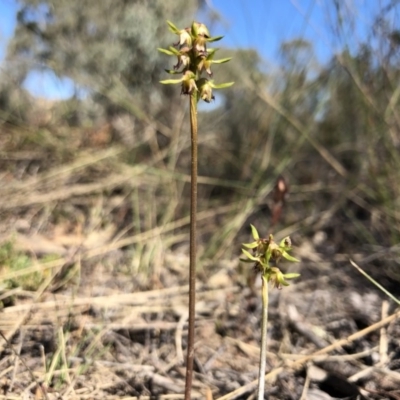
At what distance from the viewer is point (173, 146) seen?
2896 mm

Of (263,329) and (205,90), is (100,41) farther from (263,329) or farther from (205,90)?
(263,329)

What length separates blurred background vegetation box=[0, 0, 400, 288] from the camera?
89.5 inches

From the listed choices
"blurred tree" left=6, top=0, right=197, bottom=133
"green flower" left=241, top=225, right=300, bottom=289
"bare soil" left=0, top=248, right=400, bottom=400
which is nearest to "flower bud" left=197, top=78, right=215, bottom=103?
"green flower" left=241, top=225, right=300, bottom=289

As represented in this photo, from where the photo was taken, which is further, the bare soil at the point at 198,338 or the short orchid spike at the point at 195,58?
the bare soil at the point at 198,338

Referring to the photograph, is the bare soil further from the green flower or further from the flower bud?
the flower bud

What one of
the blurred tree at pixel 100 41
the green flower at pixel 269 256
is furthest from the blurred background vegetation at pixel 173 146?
the green flower at pixel 269 256

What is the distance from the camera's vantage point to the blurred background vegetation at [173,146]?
2273 mm

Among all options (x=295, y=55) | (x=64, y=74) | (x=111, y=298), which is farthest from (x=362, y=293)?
(x=64, y=74)

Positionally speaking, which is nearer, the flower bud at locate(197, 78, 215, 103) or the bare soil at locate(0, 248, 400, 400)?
the flower bud at locate(197, 78, 215, 103)

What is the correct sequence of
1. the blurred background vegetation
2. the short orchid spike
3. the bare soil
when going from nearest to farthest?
the short orchid spike < the bare soil < the blurred background vegetation

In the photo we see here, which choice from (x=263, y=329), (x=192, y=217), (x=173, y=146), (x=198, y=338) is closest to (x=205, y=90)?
(x=192, y=217)

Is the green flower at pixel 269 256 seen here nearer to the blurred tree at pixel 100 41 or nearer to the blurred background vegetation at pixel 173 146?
the blurred background vegetation at pixel 173 146

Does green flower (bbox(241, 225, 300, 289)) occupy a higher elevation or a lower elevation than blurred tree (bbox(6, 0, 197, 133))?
lower

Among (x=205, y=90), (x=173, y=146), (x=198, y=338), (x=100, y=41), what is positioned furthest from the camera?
(x=100, y=41)
